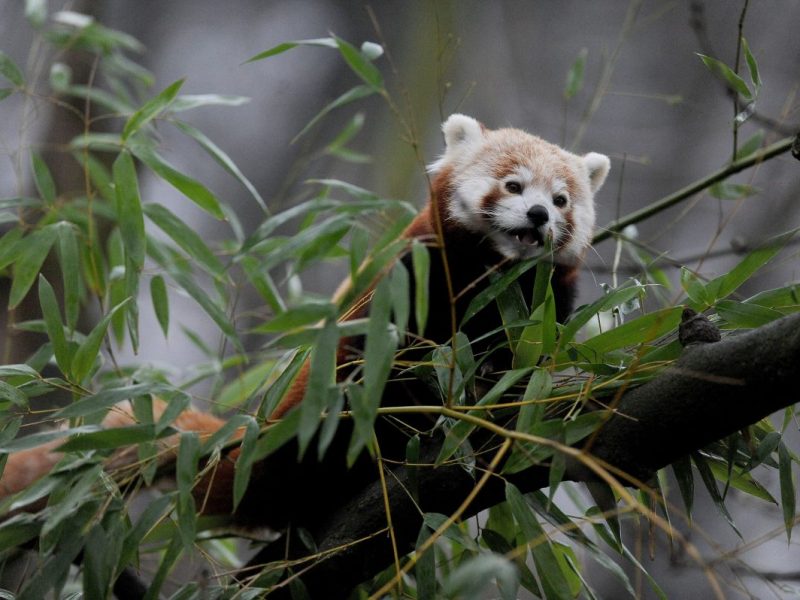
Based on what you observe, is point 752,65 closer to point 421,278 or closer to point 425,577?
point 421,278

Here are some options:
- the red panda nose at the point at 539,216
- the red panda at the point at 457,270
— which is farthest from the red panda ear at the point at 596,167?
the red panda nose at the point at 539,216

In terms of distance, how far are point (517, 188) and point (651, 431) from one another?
1.28 meters

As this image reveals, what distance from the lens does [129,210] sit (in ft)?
7.22

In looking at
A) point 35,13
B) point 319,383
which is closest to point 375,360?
point 319,383

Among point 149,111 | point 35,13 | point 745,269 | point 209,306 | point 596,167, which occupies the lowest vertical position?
point 209,306

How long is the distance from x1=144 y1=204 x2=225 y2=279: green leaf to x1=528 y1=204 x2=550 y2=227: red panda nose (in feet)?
3.15

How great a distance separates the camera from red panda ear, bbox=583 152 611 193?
3.11 meters

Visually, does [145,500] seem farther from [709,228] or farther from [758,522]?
[709,228]

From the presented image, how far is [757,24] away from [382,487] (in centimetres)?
664

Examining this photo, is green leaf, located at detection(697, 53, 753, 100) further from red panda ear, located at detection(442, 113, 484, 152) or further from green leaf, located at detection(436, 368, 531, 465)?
Answer: red panda ear, located at detection(442, 113, 484, 152)

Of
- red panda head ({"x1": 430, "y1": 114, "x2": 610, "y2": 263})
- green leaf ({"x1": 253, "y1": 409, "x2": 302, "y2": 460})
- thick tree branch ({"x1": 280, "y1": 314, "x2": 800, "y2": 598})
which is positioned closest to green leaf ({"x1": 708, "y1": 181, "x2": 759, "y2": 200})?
red panda head ({"x1": 430, "y1": 114, "x2": 610, "y2": 263})

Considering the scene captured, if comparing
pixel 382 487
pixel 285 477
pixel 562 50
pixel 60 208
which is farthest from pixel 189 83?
pixel 382 487

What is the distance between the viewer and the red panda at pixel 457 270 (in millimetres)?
2533

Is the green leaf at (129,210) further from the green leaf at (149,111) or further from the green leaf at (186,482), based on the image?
the green leaf at (186,482)
